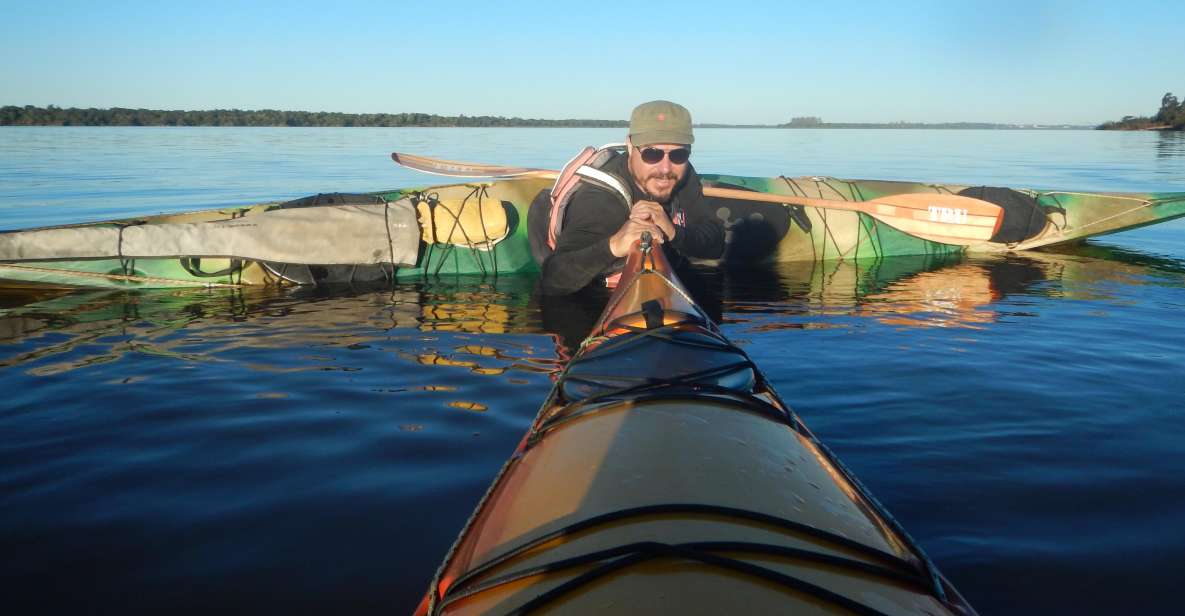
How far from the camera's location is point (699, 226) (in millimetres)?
6930

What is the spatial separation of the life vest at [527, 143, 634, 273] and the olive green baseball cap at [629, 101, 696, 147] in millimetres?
455

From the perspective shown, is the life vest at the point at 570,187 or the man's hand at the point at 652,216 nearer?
the man's hand at the point at 652,216

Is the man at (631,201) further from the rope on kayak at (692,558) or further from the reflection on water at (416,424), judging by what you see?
the rope on kayak at (692,558)

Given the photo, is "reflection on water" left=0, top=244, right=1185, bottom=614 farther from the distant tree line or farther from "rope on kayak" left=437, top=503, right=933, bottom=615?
the distant tree line

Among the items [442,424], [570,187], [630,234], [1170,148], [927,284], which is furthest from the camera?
[1170,148]

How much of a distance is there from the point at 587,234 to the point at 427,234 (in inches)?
112

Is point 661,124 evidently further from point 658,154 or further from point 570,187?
point 570,187

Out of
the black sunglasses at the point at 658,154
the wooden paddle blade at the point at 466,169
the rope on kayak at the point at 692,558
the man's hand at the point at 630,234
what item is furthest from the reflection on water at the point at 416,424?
the wooden paddle blade at the point at 466,169

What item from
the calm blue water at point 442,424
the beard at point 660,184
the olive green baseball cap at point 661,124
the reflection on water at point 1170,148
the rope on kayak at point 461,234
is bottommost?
the calm blue water at point 442,424

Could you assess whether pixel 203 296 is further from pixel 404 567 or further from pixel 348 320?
pixel 404 567

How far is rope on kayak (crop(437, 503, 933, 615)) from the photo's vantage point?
147 centimetres

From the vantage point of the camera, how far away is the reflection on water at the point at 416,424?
271 cm

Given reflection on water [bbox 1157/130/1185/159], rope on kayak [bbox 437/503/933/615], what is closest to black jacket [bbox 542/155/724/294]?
rope on kayak [bbox 437/503/933/615]

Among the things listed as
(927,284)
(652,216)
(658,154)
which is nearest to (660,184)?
(658,154)
